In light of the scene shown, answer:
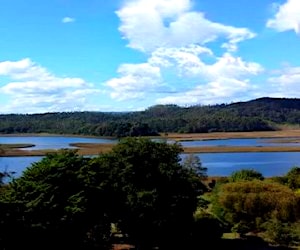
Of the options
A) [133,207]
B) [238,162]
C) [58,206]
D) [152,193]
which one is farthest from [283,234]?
[238,162]

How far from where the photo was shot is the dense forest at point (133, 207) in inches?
915

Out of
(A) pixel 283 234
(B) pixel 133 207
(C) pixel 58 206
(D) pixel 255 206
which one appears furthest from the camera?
(D) pixel 255 206

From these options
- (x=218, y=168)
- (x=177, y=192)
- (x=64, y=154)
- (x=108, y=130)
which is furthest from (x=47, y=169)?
(x=108, y=130)

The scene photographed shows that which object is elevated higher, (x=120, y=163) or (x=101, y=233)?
(x=120, y=163)

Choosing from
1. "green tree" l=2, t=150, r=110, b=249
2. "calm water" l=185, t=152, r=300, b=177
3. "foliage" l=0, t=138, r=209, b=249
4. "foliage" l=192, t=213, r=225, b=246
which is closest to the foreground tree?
"foliage" l=0, t=138, r=209, b=249

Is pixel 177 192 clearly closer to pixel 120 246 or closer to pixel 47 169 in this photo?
pixel 120 246

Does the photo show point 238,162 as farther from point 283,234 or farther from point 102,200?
point 102,200

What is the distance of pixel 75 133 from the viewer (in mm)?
194000

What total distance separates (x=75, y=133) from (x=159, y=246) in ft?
545

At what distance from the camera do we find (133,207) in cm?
2825

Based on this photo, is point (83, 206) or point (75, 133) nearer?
point (83, 206)

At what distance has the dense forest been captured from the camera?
23.2 m

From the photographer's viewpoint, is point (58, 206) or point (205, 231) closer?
point (58, 206)

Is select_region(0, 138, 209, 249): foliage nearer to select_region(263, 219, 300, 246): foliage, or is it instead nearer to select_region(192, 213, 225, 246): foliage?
select_region(192, 213, 225, 246): foliage
